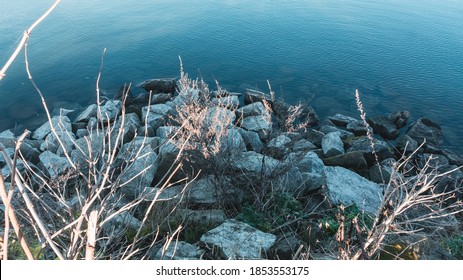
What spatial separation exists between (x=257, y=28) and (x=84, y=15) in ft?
25.3

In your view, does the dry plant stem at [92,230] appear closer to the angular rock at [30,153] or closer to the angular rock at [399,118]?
the angular rock at [30,153]

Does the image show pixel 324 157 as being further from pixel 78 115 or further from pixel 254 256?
pixel 78 115

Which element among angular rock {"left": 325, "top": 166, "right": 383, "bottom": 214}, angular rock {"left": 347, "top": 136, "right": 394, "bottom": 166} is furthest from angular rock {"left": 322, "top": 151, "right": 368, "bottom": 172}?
angular rock {"left": 325, "top": 166, "right": 383, "bottom": 214}

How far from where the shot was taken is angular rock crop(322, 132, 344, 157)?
7.80 metres

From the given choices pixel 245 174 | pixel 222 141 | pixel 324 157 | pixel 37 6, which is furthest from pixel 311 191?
pixel 37 6

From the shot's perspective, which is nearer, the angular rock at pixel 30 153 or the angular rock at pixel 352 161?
the angular rock at pixel 352 161

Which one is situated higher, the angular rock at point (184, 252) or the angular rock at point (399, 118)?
the angular rock at point (184, 252)

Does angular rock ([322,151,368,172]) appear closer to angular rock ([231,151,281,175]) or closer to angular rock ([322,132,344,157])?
angular rock ([322,132,344,157])

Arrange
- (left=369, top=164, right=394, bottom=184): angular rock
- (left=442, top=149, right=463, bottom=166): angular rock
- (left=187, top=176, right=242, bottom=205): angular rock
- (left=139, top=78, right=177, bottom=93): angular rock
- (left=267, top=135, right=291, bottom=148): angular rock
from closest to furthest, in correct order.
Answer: (left=187, top=176, right=242, bottom=205): angular rock, (left=267, top=135, right=291, bottom=148): angular rock, (left=369, top=164, right=394, bottom=184): angular rock, (left=442, top=149, right=463, bottom=166): angular rock, (left=139, top=78, right=177, bottom=93): angular rock

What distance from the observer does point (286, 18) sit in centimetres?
1677

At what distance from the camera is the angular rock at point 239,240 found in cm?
411

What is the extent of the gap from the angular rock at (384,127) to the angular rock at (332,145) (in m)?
1.55

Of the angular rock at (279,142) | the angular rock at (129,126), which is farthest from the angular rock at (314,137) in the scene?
the angular rock at (129,126)

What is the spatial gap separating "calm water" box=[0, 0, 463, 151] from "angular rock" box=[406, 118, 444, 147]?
37cm
